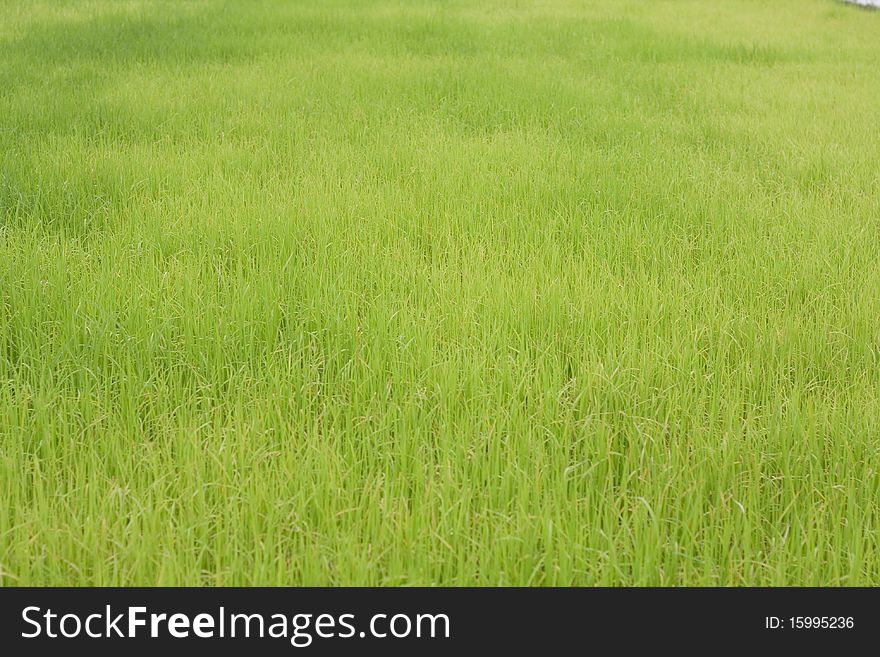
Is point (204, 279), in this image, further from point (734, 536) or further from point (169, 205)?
point (734, 536)

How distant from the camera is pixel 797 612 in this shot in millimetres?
1651

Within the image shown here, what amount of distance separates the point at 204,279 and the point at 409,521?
1.55 meters

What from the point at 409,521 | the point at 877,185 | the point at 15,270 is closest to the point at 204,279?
the point at 15,270

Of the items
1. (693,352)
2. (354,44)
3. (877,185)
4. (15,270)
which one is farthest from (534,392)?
(354,44)

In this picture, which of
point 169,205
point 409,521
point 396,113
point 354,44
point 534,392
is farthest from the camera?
point 354,44

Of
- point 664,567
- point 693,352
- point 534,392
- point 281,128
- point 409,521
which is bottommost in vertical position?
point 664,567

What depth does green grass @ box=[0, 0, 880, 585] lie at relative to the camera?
1788mm

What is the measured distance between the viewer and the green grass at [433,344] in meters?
1.79

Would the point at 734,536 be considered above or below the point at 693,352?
below

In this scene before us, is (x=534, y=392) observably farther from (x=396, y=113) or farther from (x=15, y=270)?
(x=396, y=113)

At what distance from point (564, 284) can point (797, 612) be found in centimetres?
151

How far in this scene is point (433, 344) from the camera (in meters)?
2.55

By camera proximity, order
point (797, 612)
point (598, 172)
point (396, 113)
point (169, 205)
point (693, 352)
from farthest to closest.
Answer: point (396, 113)
point (598, 172)
point (169, 205)
point (693, 352)
point (797, 612)

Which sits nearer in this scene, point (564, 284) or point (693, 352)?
point (693, 352)
